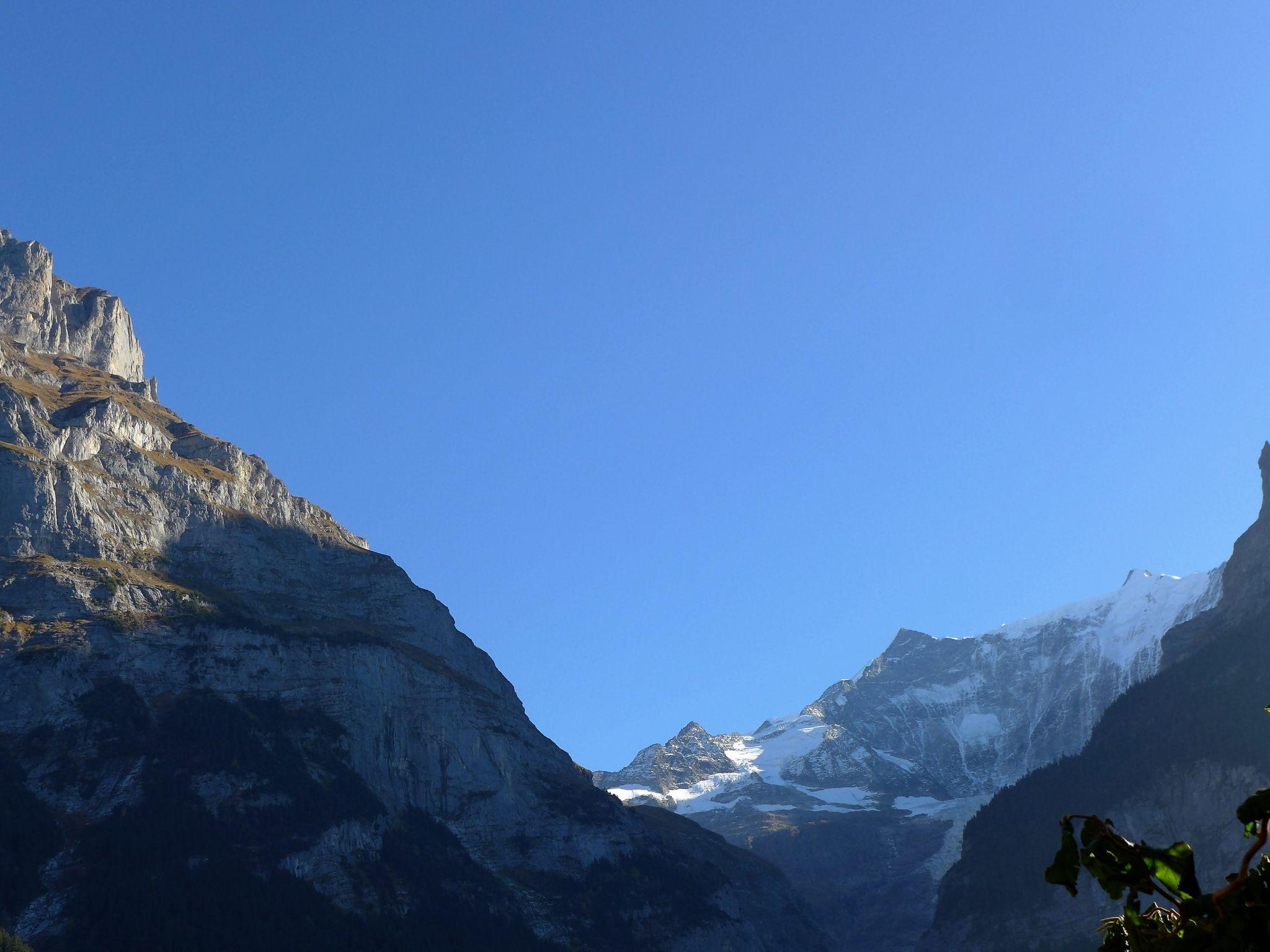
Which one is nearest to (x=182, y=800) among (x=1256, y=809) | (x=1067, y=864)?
(x=1067, y=864)

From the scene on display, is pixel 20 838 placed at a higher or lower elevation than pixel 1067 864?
higher

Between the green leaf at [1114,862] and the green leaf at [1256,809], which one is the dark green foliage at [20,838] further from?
the green leaf at [1256,809]

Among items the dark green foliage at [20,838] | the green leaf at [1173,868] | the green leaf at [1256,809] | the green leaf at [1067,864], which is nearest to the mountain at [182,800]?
the dark green foliage at [20,838]

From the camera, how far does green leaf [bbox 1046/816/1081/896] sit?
9164 mm

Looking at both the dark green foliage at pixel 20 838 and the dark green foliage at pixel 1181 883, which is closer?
the dark green foliage at pixel 1181 883

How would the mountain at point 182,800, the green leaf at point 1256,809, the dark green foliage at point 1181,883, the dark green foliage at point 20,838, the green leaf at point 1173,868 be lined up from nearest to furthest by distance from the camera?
the green leaf at point 1256,809 → the dark green foliage at point 1181,883 → the green leaf at point 1173,868 → the dark green foliage at point 20,838 → the mountain at point 182,800

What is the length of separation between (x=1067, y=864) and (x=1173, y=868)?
85cm

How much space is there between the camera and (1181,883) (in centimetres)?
945

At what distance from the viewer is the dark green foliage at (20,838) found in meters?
136

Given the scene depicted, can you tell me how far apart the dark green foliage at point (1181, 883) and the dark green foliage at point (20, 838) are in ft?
489

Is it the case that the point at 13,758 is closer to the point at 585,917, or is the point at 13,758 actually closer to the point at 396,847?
the point at 396,847

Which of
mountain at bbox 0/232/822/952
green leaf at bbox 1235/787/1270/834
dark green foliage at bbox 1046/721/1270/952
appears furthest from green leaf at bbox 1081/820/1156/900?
mountain at bbox 0/232/822/952

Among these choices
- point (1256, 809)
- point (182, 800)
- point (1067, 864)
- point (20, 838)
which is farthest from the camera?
point (182, 800)

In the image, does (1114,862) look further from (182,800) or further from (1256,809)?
(182,800)
